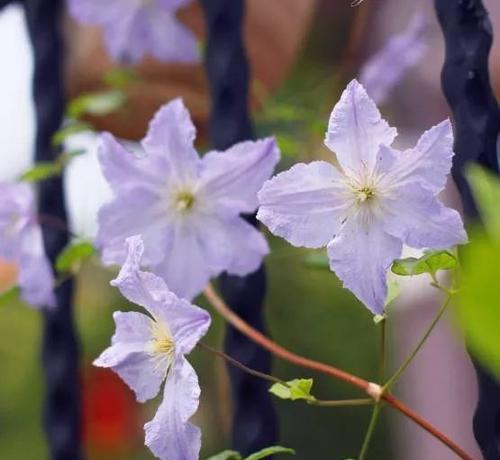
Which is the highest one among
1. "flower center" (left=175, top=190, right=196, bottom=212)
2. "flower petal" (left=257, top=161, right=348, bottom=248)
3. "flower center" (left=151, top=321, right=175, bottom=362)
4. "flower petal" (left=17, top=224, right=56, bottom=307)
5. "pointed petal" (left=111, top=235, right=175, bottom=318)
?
"flower petal" (left=257, top=161, right=348, bottom=248)

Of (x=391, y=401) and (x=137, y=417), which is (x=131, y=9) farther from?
(x=137, y=417)

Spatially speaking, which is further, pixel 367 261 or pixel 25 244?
pixel 25 244

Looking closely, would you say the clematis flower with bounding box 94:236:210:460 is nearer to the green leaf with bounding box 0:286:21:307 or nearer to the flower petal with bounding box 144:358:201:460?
the flower petal with bounding box 144:358:201:460

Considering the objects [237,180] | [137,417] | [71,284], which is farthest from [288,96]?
[137,417]

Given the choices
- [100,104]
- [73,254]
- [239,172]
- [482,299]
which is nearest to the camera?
[482,299]

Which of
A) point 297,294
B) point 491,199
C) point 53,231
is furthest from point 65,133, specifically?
point 297,294

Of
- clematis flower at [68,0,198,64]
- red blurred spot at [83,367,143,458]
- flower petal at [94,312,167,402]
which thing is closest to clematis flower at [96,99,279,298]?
flower petal at [94,312,167,402]

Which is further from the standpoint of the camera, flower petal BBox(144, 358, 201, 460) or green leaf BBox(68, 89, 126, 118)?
green leaf BBox(68, 89, 126, 118)

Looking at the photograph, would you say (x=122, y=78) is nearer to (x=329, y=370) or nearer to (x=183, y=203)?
(x=183, y=203)
